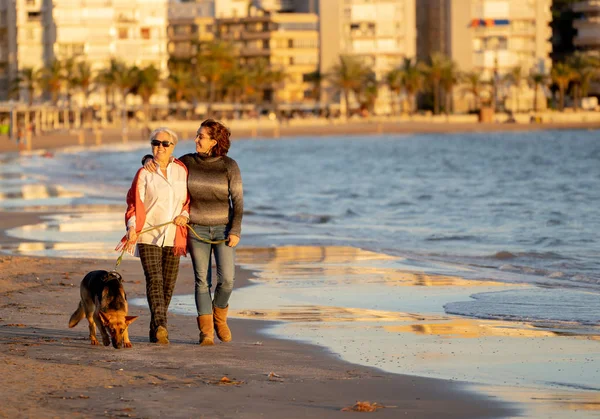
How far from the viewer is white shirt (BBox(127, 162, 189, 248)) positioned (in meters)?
9.27

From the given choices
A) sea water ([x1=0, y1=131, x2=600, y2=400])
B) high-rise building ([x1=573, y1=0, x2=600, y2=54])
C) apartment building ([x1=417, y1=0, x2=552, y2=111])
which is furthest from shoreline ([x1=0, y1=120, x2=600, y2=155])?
sea water ([x1=0, y1=131, x2=600, y2=400])

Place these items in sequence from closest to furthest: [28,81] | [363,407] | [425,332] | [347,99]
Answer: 1. [363,407]
2. [425,332]
3. [28,81]
4. [347,99]

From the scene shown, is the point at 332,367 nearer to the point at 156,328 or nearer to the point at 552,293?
the point at 156,328

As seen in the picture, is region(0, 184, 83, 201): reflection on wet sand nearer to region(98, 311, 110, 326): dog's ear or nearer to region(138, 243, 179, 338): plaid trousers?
region(138, 243, 179, 338): plaid trousers

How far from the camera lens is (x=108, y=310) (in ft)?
29.5

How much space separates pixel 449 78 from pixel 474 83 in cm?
362

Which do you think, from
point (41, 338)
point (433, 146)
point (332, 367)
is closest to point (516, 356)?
point (332, 367)

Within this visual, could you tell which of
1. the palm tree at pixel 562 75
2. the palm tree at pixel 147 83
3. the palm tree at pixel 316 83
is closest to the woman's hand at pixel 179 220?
the palm tree at pixel 147 83

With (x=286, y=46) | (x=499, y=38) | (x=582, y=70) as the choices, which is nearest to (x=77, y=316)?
(x=499, y=38)

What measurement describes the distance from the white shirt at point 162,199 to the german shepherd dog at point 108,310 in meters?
0.44

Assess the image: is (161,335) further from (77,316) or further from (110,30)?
(110,30)

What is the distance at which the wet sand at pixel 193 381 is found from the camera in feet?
23.5

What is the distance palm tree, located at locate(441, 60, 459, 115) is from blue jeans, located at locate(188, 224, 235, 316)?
473 feet

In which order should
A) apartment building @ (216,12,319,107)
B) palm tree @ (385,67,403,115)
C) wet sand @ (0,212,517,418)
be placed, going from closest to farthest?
1. wet sand @ (0,212,517,418)
2. palm tree @ (385,67,403,115)
3. apartment building @ (216,12,319,107)
